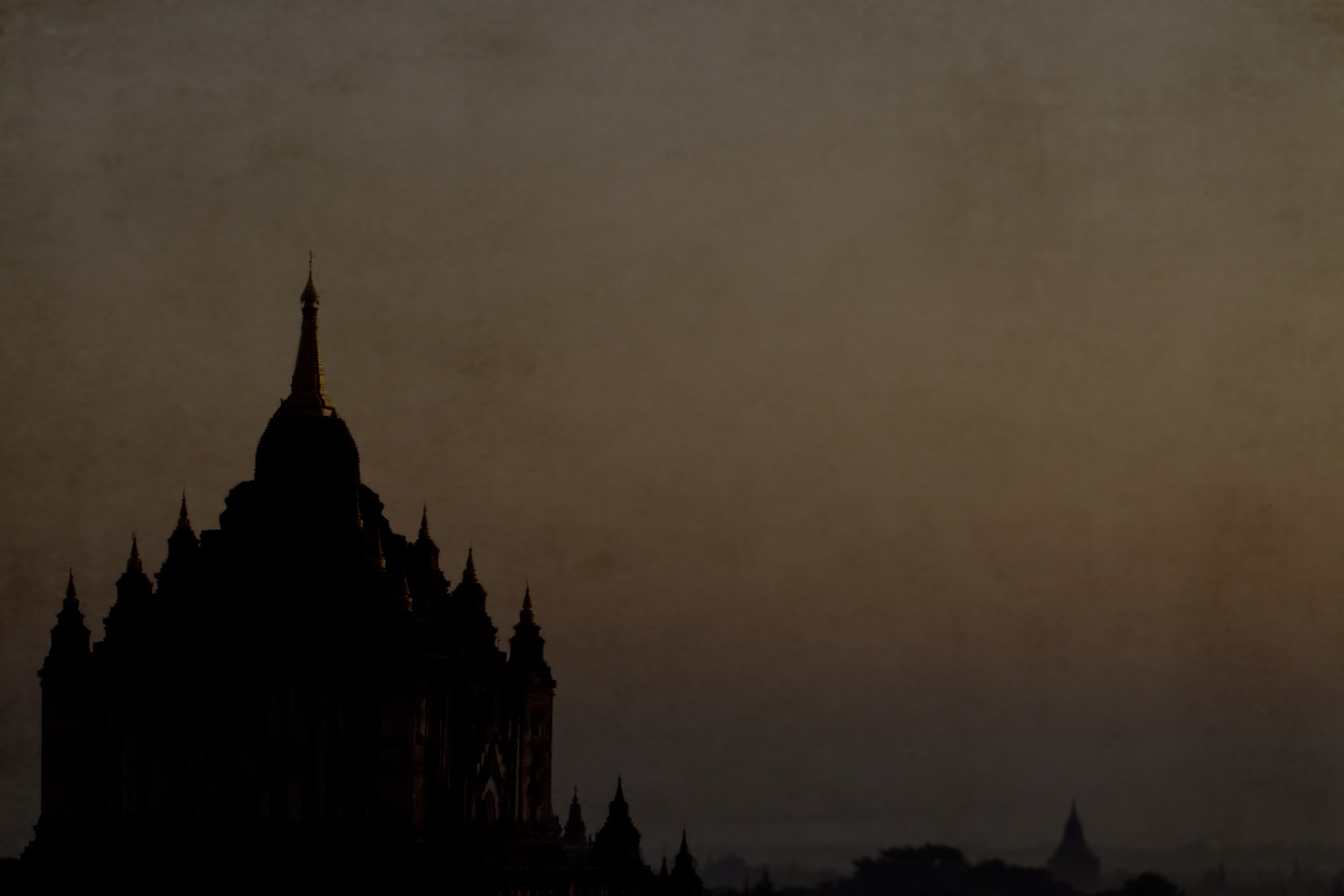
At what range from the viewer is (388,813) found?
108 meters

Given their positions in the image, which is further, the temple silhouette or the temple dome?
the temple dome

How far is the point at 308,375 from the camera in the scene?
11519cm

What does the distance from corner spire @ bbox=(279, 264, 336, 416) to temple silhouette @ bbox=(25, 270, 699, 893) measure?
72 mm

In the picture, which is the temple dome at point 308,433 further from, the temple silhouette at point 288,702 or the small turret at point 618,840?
the small turret at point 618,840

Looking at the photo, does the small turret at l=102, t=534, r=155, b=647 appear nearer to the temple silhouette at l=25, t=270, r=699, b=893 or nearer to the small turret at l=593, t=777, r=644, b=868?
the temple silhouette at l=25, t=270, r=699, b=893

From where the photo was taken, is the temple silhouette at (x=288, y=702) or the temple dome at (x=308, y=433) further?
the temple dome at (x=308, y=433)

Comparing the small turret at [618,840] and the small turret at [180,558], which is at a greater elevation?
the small turret at [180,558]

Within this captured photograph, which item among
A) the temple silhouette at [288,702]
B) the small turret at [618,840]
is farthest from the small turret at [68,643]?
the small turret at [618,840]

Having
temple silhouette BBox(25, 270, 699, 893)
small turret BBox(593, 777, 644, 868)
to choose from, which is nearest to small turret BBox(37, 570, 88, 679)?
temple silhouette BBox(25, 270, 699, 893)

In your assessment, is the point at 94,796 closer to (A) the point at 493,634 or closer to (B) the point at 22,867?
(B) the point at 22,867

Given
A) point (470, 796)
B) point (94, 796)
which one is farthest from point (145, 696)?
point (470, 796)

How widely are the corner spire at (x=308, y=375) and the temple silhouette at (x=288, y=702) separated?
7cm

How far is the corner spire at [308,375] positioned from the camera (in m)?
115

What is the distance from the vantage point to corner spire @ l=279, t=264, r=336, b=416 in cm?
11481
